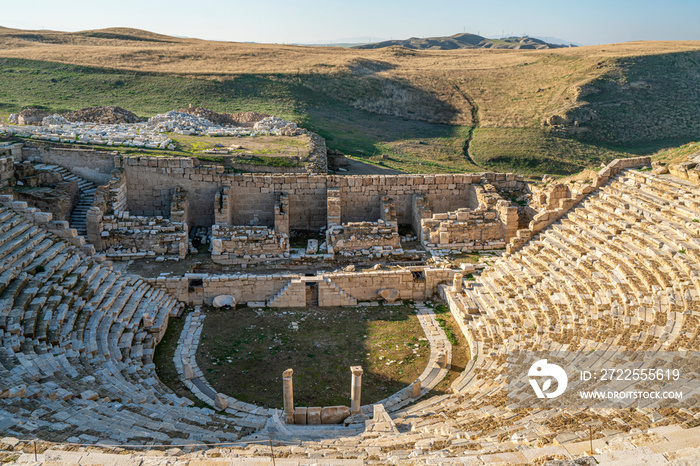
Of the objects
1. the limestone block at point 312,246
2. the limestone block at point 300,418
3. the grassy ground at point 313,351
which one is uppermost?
the limestone block at point 312,246

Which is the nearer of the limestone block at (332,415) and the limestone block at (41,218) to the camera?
the limestone block at (332,415)

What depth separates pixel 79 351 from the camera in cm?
1297

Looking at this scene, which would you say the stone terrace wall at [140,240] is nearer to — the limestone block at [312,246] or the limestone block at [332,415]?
the limestone block at [312,246]

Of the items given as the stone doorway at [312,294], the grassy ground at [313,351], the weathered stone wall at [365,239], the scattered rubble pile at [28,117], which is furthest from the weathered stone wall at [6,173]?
the weathered stone wall at [365,239]

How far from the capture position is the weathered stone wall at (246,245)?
19.8 metres

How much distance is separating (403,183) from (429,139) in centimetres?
2165

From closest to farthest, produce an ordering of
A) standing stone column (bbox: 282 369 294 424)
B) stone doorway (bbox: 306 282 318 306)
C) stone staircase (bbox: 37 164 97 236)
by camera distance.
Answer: standing stone column (bbox: 282 369 294 424), stone doorway (bbox: 306 282 318 306), stone staircase (bbox: 37 164 97 236)

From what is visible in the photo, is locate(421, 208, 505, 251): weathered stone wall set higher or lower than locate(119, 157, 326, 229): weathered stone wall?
lower

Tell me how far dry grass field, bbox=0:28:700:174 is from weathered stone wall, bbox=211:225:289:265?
13.4 metres

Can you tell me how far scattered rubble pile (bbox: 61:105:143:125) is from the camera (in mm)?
31047

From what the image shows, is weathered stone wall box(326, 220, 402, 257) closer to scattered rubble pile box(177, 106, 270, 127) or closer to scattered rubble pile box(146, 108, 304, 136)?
scattered rubble pile box(146, 108, 304, 136)

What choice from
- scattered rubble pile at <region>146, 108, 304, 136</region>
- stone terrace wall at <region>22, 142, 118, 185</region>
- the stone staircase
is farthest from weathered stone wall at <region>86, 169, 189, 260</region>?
scattered rubble pile at <region>146, 108, 304, 136</region>

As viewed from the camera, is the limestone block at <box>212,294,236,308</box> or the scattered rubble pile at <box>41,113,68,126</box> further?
the scattered rubble pile at <box>41,113,68,126</box>

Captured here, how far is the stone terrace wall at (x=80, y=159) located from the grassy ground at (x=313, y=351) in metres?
9.04
